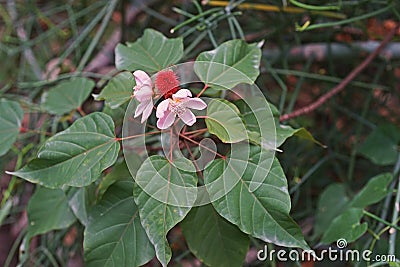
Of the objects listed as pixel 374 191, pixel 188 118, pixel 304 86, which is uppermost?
pixel 188 118

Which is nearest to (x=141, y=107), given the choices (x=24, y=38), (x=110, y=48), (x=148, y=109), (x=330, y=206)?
(x=148, y=109)

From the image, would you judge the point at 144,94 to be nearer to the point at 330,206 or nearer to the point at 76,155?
the point at 76,155

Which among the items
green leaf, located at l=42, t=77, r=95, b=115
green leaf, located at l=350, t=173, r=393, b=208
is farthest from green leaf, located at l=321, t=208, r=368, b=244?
green leaf, located at l=42, t=77, r=95, b=115

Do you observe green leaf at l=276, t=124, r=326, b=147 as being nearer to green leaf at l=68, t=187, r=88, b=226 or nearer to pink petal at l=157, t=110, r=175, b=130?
pink petal at l=157, t=110, r=175, b=130

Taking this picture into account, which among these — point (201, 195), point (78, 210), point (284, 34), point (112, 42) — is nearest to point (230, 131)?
point (201, 195)

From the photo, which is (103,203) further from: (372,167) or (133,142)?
(372,167)

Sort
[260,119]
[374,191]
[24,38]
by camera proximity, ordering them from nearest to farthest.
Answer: [260,119]
[374,191]
[24,38]
